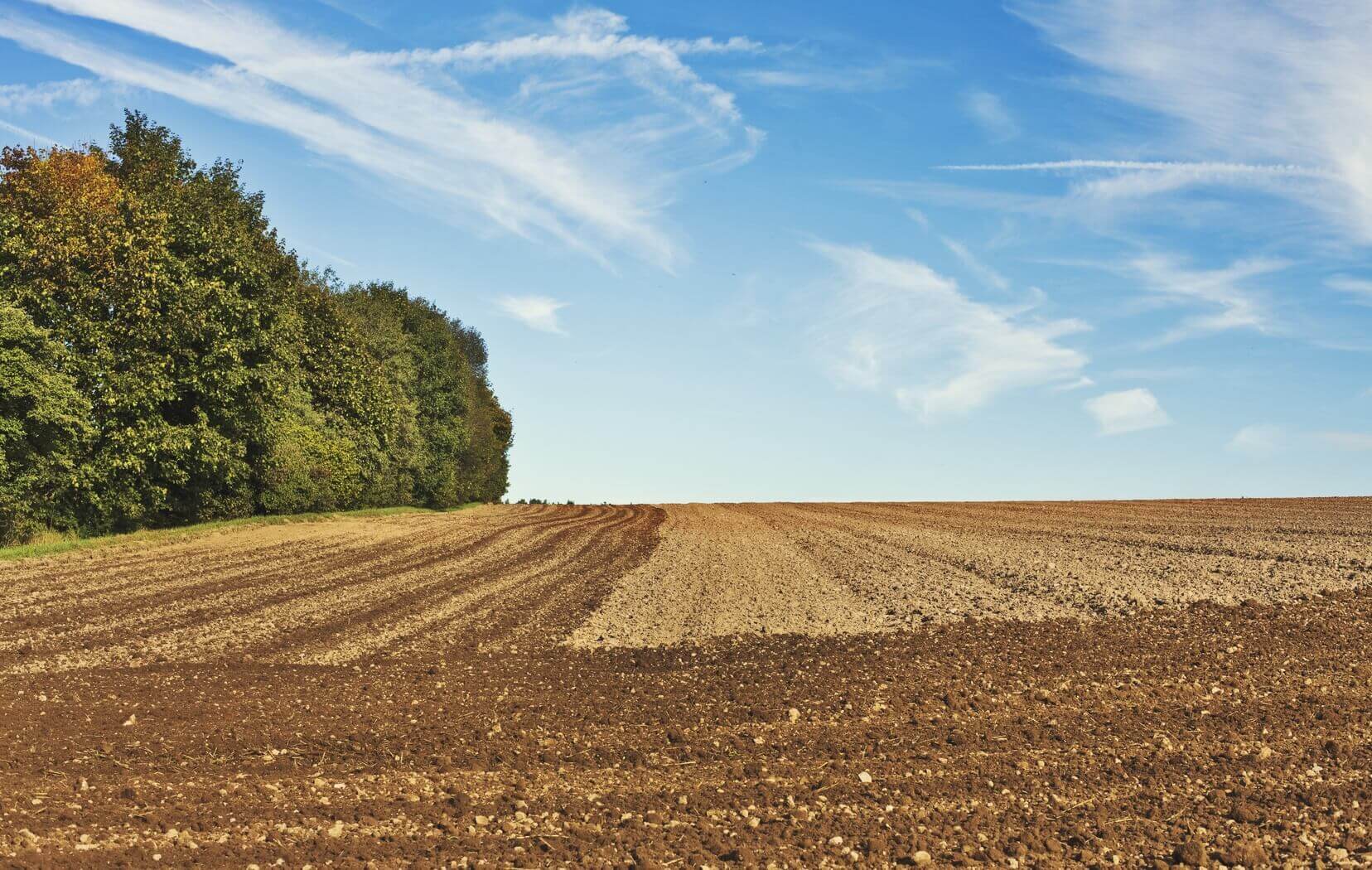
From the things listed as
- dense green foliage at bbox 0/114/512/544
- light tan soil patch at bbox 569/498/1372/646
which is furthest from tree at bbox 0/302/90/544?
light tan soil patch at bbox 569/498/1372/646

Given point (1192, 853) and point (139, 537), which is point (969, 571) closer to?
point (1192, 853)

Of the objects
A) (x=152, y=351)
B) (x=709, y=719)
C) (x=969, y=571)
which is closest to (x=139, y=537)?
(x=152, y=351)

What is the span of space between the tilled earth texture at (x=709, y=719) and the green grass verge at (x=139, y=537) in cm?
869

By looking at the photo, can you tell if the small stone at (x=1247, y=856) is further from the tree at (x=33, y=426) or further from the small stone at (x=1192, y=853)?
the tree at (x=33, y=426)

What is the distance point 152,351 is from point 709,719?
28404 millimetres

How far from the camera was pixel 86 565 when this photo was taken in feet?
84.7

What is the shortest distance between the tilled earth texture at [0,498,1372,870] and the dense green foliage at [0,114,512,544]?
405 inches

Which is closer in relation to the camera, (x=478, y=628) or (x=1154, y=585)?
(x=478, y=628)

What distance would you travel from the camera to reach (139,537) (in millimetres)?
32281

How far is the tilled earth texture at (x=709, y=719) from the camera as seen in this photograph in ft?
23.7

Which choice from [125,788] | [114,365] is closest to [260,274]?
[114,365]

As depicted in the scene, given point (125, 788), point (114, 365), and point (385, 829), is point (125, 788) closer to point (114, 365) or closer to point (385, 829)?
point (385, 829)

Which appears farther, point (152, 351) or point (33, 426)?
point (152, 351)

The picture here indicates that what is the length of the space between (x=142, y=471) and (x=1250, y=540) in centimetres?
3295
